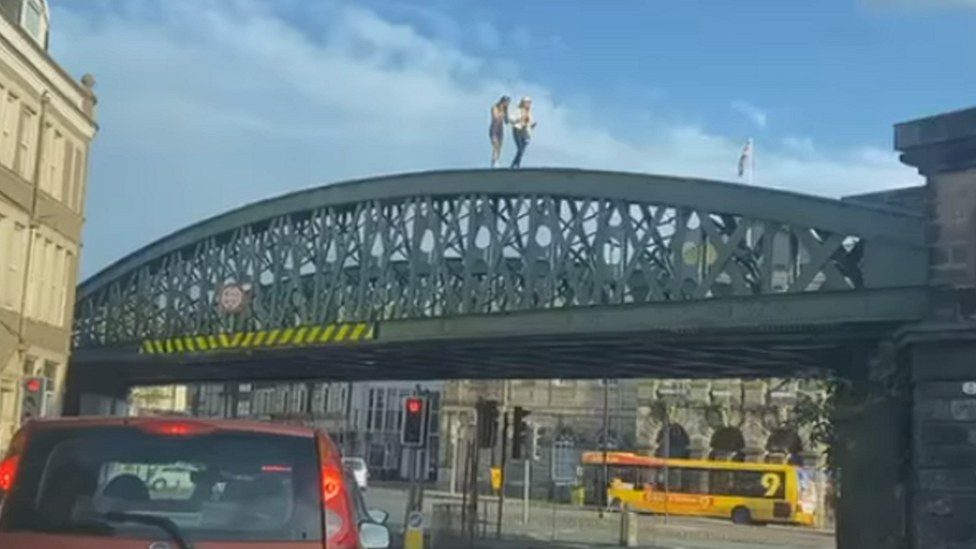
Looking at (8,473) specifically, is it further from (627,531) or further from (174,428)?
(627,531)

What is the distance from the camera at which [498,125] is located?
38.6 meters

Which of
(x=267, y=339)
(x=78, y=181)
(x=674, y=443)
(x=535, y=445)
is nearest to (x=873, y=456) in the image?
(x=267, y=339)

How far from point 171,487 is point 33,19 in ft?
115

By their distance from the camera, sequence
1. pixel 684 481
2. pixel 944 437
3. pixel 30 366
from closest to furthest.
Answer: pixel 944 437 < pixel 30 366 < pixel 684 481

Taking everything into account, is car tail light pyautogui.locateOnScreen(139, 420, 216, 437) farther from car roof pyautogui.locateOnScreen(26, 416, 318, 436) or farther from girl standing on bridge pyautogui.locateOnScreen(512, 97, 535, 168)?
girl standing on bridge pyautogui.locateOnScreen(512, 97, 535, 168)

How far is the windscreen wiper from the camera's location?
662cm

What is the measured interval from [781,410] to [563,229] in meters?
48.5

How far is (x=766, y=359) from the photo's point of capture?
33562mm

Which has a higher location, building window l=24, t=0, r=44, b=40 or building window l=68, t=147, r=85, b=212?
building window l=24, t=0, r=44, b=40

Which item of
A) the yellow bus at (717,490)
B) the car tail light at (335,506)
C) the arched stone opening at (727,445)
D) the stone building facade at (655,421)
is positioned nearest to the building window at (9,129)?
the car tail light at (335,506)

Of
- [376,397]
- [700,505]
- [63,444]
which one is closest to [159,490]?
[63,444]

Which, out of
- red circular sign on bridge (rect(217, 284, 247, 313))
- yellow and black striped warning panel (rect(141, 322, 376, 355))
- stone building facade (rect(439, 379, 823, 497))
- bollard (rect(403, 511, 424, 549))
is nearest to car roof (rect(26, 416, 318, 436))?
bollard (rect(403, 511, 424, 549))

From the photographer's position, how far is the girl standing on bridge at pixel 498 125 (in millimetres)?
38531

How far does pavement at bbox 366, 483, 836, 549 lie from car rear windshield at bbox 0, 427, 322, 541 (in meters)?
27.8
